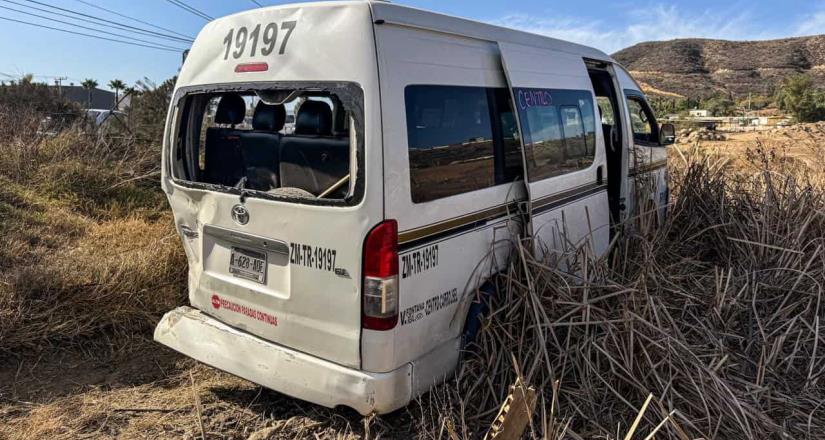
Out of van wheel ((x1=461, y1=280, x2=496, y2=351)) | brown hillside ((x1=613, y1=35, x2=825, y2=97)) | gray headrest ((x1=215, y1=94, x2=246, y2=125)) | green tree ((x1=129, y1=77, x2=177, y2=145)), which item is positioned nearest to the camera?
van wheel ((x1=461, y1=280, x2=496, y2=351))

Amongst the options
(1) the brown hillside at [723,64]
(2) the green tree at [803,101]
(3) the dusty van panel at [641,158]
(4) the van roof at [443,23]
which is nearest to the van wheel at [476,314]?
(4) the van roof at [443,23]

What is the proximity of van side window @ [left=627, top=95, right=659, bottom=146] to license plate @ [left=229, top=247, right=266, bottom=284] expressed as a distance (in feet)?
13.4

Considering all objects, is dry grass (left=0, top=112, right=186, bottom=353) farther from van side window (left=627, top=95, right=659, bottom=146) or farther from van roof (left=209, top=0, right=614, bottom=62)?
van side window (left=627, top=95, right=659, bottom=146)

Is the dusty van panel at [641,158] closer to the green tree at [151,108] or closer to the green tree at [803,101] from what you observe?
the green tree at [151,108]

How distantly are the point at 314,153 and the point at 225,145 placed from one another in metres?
0.83

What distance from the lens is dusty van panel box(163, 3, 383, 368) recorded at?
2672 millimetres

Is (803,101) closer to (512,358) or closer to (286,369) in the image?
(512,358)

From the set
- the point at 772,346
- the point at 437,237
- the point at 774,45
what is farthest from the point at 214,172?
the point at 774,45

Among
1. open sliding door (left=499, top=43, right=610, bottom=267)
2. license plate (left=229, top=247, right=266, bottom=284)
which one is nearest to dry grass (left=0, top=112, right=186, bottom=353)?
license plate (left=229, top=247, right=266, bottom=284)

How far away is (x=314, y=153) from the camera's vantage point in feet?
10.8

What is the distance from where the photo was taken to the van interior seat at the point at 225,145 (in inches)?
148

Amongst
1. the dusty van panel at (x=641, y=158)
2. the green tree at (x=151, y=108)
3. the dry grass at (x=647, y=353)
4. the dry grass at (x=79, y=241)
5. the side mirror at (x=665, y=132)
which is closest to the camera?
the dry grass at (x=647, y=353)

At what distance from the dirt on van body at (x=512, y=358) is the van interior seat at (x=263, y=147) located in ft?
4.38

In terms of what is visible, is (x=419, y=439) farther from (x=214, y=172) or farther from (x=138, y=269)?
(x=138, y=269)
